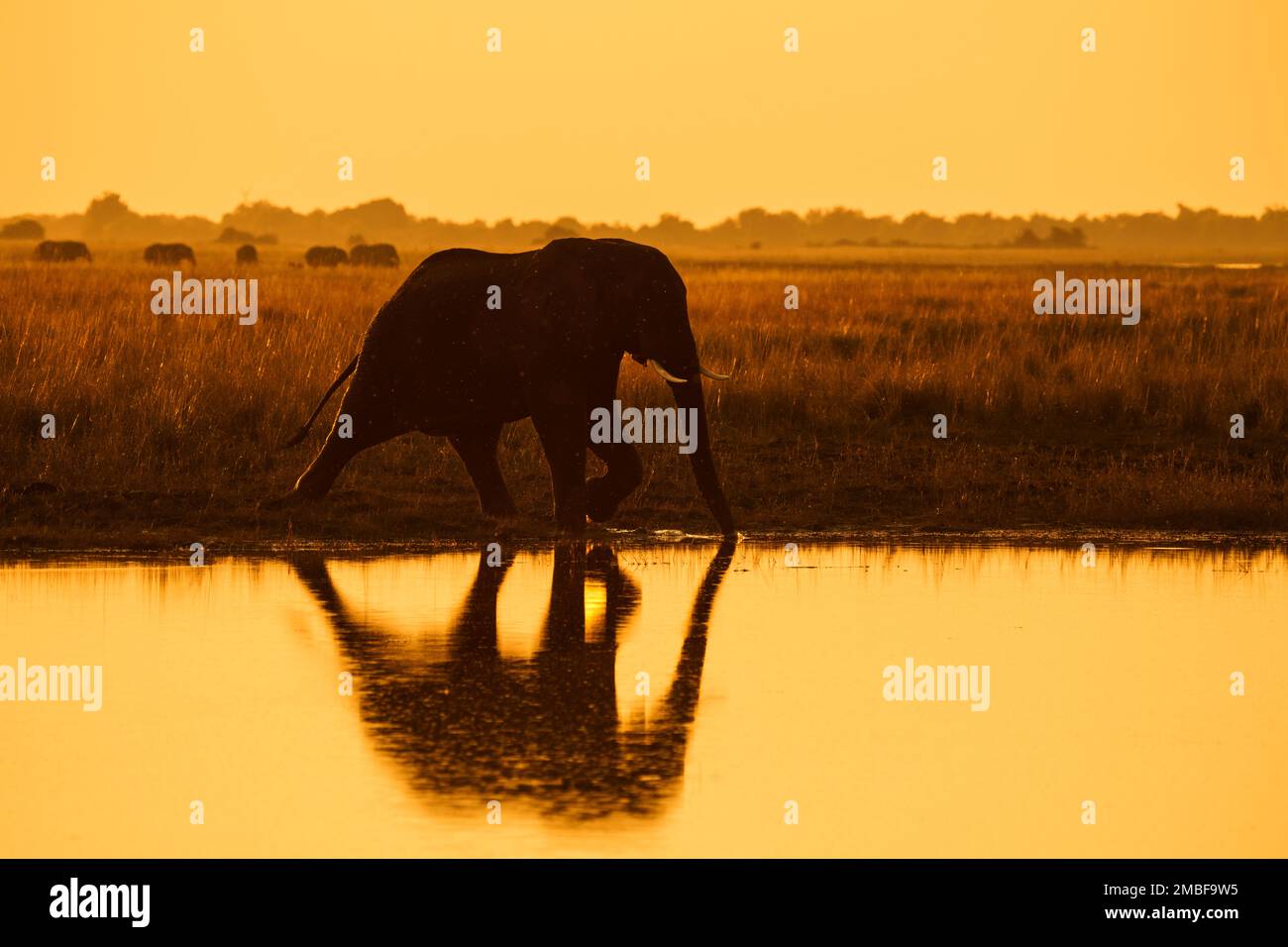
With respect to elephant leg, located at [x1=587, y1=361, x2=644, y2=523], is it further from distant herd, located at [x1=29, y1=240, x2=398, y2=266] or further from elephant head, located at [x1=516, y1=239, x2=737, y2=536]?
distant herd, located at [x1=29, y1=240, x2=398, y2=266]

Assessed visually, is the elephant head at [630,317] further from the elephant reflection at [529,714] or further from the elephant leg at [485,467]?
the elephant reflection at [529,714]

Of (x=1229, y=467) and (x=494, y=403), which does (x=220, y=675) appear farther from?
(x=1229, y=467)

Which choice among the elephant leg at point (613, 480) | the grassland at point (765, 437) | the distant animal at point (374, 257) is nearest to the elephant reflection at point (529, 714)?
the elephant leg at point (613, 480)

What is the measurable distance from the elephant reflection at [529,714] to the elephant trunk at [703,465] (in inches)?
118

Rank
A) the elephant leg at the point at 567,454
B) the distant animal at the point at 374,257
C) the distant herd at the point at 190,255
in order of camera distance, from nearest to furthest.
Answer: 1. the elephant leg at the point at 567,454
2. the distant herd at the point at 190,255
3. the distant animal at the point at 374,257

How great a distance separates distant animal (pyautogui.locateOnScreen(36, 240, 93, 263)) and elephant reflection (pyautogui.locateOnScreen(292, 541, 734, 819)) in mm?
45918

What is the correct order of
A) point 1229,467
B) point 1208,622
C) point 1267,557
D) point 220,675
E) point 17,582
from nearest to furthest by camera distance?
point 220,675 → point 1208,622 → point 17,582 → point 1267,557 → point 1229,467

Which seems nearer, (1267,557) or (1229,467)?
(1267,557)

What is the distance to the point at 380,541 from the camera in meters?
16.1

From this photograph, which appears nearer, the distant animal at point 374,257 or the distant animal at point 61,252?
the distant animal at point 61,252

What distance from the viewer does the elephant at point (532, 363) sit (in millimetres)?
16172
